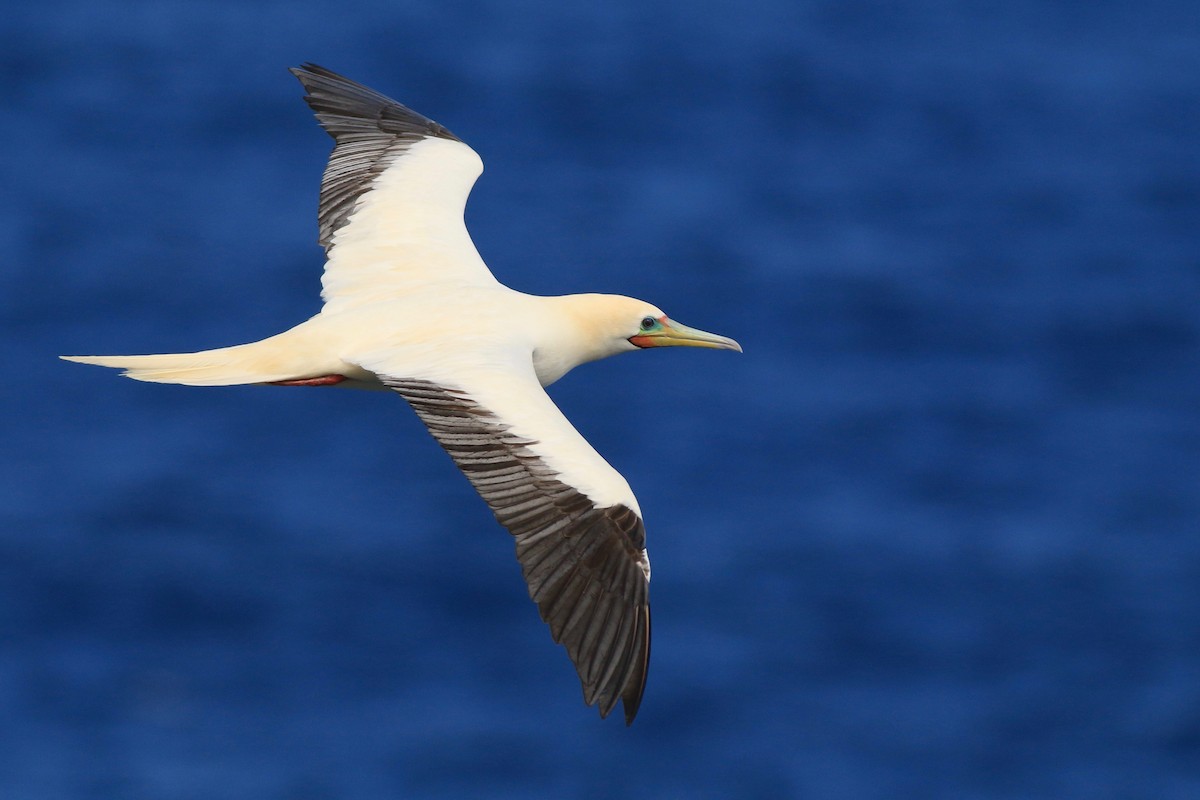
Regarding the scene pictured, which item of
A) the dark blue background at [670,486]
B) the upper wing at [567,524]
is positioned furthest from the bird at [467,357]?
the dark blue background at [670,486]

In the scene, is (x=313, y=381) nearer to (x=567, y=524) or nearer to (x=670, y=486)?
(x=567, y=524)

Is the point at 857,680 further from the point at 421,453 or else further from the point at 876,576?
the point at 421,453

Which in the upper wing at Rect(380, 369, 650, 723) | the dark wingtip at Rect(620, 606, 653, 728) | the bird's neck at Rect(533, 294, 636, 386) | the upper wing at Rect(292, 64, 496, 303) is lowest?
the dark wingtip at Rect(620, 606, 653, 728)

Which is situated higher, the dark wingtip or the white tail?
the white tail

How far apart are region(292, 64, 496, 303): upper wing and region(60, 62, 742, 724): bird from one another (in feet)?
0.06

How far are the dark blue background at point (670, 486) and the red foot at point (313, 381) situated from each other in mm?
14754

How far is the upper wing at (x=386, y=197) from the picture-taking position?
1530 cm

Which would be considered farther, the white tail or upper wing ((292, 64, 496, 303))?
upper wing ((292, 64, 496, 303))

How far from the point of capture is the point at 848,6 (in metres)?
37.0

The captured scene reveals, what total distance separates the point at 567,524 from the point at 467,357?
162cm

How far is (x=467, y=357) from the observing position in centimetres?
1370

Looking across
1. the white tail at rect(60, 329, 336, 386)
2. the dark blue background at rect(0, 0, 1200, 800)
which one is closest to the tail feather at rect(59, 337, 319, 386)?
the white tail at rect(60, 329, 336, 386)

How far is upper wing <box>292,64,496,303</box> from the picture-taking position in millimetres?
15305

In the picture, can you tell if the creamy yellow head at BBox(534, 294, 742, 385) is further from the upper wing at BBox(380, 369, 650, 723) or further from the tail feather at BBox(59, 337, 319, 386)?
the tail feather at BBox(59, 337, 319, 386)
